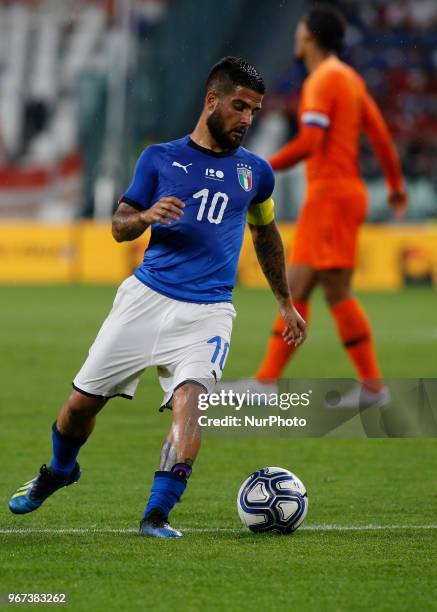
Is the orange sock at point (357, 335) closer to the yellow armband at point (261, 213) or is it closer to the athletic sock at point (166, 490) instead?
the yellow armband at point (261, 213)

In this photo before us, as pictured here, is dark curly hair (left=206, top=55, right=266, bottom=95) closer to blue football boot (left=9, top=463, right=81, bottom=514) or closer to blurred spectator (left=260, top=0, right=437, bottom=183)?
blue football boot (left=9, top=463, right=81, bottom=514)

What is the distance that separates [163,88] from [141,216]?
2610 cm

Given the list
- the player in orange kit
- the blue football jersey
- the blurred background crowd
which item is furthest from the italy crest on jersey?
the blurred background crowd

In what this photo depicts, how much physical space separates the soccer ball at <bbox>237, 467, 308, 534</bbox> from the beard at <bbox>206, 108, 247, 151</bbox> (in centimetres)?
138

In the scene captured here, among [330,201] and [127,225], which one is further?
[330,201]

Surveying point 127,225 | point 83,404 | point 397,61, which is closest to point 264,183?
point 127,225

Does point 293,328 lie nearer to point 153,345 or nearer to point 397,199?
point 153,345

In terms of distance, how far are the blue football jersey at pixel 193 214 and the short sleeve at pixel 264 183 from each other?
0.29 ft

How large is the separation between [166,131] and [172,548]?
2550 centimetres

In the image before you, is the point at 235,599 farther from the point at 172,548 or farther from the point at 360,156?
the point at 360,156

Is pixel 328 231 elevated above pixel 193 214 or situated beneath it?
situated beneath

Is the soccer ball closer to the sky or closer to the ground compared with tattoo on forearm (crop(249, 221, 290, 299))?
closer to the ground

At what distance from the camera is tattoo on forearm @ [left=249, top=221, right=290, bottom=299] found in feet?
18.7

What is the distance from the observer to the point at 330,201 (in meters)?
9.08
